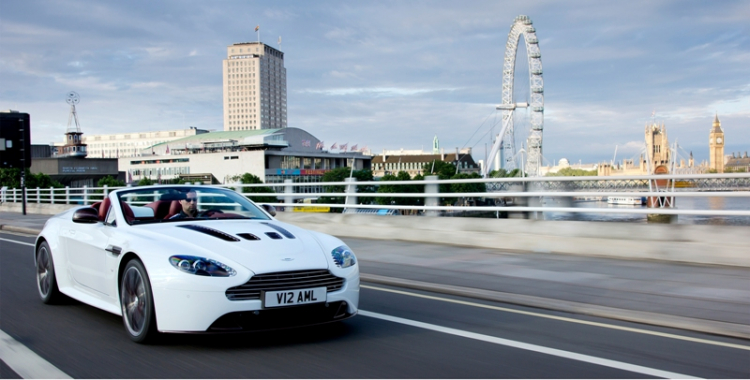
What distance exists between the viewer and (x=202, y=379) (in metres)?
4.16

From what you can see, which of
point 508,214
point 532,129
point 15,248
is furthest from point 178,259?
point 532,129

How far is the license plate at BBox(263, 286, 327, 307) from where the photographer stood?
4.65 m

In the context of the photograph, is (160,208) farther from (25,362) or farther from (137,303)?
(25,362)

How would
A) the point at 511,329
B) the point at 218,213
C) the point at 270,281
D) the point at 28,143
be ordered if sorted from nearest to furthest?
1. the point at 270,281
2. the point at 511,329
3. the point at 218,213
4. the point at 28,143

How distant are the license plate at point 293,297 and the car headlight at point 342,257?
34 cm

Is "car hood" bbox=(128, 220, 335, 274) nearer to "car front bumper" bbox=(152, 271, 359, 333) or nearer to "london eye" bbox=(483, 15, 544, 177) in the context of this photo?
"car front bumper" bbox=(152, 271, 359, 333)

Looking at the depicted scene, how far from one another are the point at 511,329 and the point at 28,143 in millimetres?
27865

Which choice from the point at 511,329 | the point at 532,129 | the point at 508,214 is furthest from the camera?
the point at 532,129

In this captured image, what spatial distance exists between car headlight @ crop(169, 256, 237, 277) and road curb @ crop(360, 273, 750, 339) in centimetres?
335

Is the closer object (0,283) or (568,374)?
(568,374)

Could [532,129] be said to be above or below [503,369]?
above

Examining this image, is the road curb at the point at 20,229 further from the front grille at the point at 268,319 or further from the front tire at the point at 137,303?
the front grille at the point at 268,319

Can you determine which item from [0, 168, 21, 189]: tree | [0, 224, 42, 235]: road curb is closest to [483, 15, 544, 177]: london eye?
[0, 224, 42, 235]: road curb

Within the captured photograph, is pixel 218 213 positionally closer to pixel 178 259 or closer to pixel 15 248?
pixel 178 259
